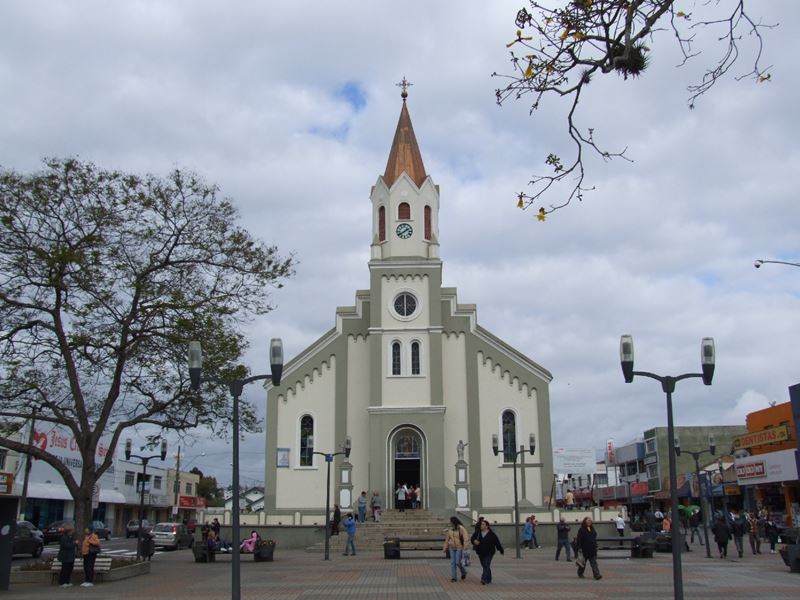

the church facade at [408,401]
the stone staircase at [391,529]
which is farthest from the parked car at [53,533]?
the stone staircase at [391,529]

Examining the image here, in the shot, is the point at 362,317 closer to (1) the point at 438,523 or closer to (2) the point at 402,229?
(2) the point at 402,229

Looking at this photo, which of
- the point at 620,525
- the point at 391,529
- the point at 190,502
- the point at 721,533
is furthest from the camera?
the point at 190,502

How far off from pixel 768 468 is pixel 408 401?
18417 millimetres

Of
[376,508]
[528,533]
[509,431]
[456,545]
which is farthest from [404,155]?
[456,545]

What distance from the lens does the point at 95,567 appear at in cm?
2139

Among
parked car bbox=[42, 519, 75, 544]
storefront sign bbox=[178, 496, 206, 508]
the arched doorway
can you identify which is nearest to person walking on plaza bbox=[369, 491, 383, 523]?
the arched doorway

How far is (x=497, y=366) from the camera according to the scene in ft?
135

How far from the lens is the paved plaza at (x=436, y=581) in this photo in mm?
17125

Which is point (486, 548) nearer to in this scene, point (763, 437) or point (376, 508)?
point (376, 508)

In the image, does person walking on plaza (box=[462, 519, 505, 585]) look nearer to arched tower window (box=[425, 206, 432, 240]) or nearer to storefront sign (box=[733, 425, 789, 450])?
arched tower window (box=[425, 206, 432, 240])

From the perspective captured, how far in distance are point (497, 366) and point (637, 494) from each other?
34249 mm

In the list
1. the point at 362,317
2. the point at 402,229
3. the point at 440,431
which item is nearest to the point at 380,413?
the point at 440,431

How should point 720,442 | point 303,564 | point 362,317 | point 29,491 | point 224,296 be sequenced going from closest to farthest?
point 224,296 < point 303,564 < point 362,317 < point 29,491 < point 720,442

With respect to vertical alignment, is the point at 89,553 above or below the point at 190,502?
above
